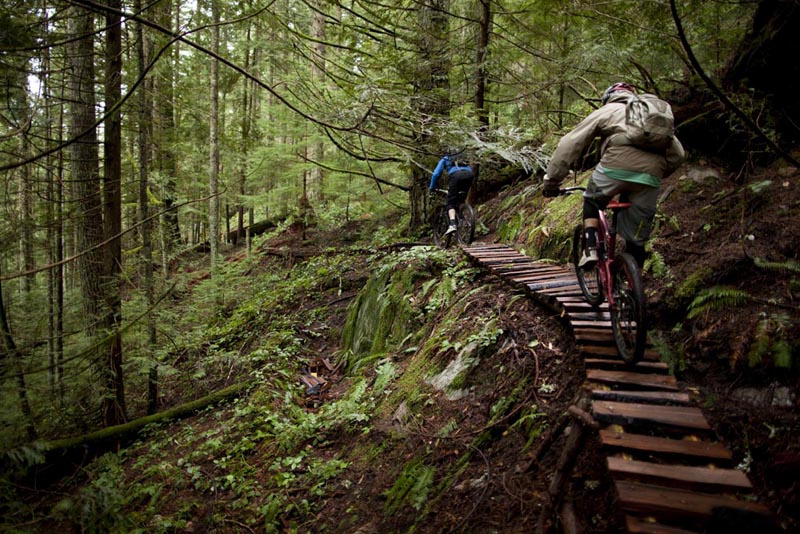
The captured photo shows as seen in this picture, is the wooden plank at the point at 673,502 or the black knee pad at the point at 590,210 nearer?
the wooden plank at the point at 673,502

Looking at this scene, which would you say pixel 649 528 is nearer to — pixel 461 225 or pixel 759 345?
pixel 759 345

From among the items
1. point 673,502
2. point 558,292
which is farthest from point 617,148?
point 673,502

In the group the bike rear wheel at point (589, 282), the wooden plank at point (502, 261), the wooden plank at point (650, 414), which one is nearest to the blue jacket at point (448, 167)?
the wooden plank at point (502, 261)

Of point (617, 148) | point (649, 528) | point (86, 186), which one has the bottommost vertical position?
point (649, 528)

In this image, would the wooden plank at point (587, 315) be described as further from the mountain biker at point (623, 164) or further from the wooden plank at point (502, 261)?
the wooden plank at point (502, 261)

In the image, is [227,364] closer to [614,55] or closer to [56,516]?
[56,516]

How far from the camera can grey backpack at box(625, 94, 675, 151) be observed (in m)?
3.66

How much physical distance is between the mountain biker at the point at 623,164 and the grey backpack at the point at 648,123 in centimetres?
6

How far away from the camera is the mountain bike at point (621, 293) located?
342 cm

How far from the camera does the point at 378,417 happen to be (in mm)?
5508

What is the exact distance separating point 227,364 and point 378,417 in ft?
18.7

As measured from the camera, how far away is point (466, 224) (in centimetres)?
855

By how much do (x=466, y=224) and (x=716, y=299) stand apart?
16.6 ft

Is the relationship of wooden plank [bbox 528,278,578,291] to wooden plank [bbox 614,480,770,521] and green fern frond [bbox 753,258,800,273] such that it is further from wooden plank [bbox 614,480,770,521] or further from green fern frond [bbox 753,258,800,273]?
wooden plank [bbox 614,480,770,521]
